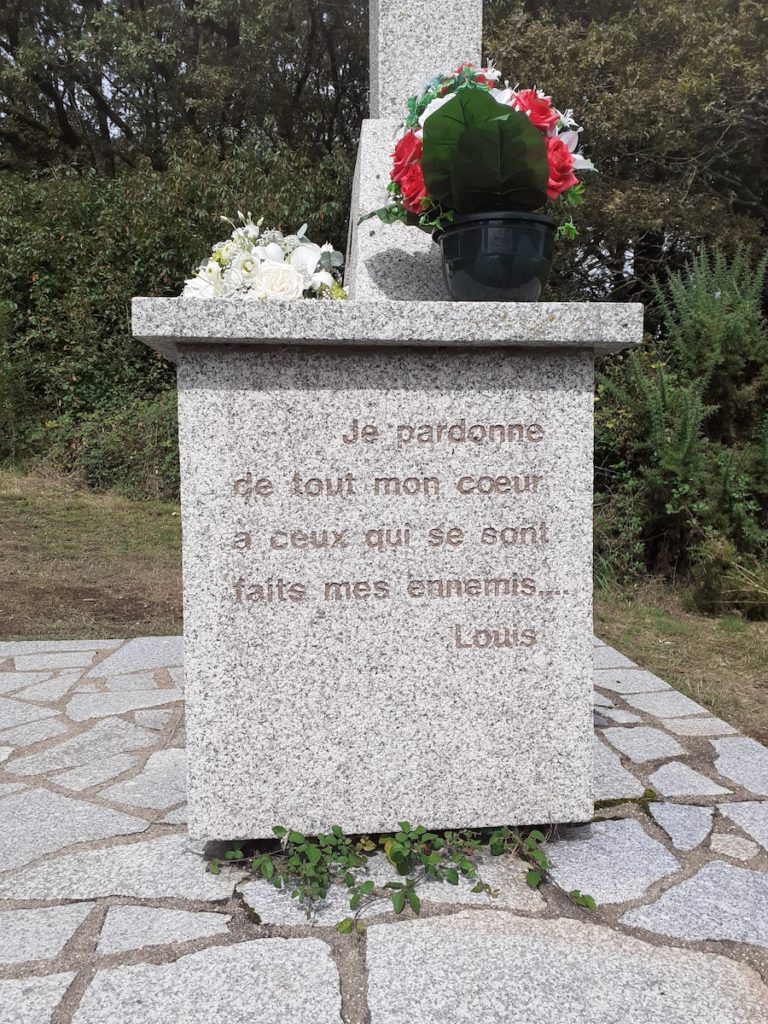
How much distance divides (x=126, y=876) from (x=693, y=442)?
4.48m

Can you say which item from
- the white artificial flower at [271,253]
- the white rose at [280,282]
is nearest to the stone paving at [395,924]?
the white rose at [280,282]

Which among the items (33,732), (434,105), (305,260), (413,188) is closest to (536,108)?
(434,105)

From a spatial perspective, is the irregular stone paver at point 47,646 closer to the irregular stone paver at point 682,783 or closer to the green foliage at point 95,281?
the irregular stone paver at point 682,783

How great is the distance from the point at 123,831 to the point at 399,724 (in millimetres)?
856

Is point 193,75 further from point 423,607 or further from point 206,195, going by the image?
point 423,607

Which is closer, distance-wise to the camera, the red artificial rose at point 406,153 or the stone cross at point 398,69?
the red artificial rose at point 406,153

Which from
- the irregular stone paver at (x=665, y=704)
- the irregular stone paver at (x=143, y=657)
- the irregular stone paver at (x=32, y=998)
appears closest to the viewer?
the irregular stone paver at (x=32, y=998)

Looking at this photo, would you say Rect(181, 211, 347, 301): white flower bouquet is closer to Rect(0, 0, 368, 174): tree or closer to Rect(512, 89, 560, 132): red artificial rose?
Rect(512, 89, 560, 132): red artificial rose

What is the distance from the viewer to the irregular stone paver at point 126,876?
1956mm

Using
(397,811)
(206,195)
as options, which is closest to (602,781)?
(397,811)

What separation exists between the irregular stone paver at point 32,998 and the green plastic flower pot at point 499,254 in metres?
1.74

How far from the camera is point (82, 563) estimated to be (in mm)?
6379

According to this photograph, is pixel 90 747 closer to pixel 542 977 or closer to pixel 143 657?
pixel 143 657

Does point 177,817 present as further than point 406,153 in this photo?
Yes
